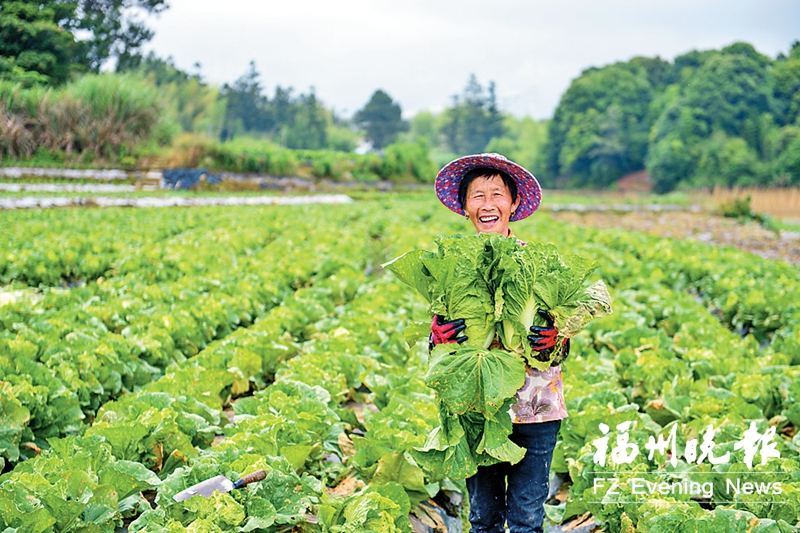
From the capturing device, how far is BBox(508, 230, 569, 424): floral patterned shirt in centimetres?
248

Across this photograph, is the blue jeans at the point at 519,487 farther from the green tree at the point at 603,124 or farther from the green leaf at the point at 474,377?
the green tree at the point at 603,124

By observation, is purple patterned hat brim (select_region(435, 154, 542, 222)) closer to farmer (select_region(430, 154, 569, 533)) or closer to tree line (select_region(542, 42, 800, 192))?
farmer (select_region(430, 154, 569, 533))

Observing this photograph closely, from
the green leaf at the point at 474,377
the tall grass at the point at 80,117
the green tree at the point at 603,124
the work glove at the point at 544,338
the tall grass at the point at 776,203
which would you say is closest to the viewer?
the green leaf at the point at 474,377

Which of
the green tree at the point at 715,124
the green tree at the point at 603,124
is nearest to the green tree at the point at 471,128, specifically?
the green tree at the point at 603,124

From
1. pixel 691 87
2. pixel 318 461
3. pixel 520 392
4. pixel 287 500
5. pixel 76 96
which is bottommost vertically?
pixel 318 461

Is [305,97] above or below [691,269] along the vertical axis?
above

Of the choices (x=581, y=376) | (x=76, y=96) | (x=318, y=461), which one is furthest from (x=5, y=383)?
(x=76, y=96)

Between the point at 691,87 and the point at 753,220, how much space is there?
44.1 metres

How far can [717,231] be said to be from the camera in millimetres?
19719

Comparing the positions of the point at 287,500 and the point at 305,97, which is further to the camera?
the point at 305,97

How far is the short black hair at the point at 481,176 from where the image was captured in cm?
283

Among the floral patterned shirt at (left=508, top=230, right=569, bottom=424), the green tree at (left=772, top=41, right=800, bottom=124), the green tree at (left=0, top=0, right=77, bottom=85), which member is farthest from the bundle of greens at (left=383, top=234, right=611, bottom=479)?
the green tree at (left=772, top=41, right=800, bottom=124)

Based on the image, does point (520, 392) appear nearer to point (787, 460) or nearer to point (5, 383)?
point (787, 460)

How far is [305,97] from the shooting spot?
9294 cm
